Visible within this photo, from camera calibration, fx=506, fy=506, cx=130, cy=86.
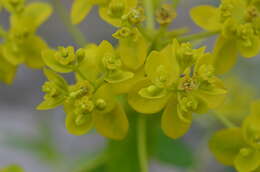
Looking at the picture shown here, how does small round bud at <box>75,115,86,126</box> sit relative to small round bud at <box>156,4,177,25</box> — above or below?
below

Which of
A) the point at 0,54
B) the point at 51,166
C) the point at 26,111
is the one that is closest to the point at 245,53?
the point at 0,54

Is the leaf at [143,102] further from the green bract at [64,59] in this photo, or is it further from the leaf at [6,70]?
the leaf at [6,70]

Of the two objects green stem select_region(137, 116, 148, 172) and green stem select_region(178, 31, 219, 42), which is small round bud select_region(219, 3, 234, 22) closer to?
green stem select_region(178, 31, 219, 42)

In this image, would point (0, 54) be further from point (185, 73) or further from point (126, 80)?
point (185, 73)

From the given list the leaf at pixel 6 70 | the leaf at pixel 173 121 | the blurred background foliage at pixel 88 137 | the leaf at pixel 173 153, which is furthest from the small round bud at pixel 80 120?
the leaf at pixel 173 153

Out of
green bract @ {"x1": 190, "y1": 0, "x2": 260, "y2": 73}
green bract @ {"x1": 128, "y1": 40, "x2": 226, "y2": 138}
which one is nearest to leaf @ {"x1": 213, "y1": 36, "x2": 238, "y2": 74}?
green bract @ {"x1": 190, "y1": 0, "x2": 260, "y2": 73}
